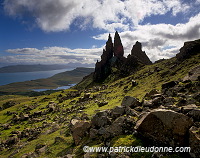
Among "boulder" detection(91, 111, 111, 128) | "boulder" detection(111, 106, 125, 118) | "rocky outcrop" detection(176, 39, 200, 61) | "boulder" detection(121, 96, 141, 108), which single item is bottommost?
"boulder" detection(91, 111, 111, 128)

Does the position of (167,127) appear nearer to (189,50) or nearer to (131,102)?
(131,102)

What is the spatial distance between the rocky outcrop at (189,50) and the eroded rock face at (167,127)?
8461 cm

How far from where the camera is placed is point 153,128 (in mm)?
12086

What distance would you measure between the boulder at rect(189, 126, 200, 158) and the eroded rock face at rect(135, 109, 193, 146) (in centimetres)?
60

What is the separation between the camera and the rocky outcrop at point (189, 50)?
267 ft

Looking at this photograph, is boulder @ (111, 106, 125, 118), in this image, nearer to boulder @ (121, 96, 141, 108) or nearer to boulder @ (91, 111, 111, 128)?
boulder @ (91, 111, 111, 128)

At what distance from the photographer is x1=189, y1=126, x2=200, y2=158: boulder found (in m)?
9.16

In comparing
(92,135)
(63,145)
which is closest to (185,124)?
(92,135)

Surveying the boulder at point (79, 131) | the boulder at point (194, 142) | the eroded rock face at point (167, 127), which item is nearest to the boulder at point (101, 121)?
the boulder at point (79, 131)

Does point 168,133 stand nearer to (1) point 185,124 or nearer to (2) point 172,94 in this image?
(1) point 185,124

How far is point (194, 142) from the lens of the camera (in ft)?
30.9

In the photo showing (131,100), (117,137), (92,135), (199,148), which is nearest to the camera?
(199,148)

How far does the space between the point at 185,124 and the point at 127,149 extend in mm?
5554

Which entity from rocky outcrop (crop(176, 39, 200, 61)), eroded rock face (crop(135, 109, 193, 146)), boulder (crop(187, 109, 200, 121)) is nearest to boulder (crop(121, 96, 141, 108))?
eroded rock face (crop(135, 109, 193, 146))
